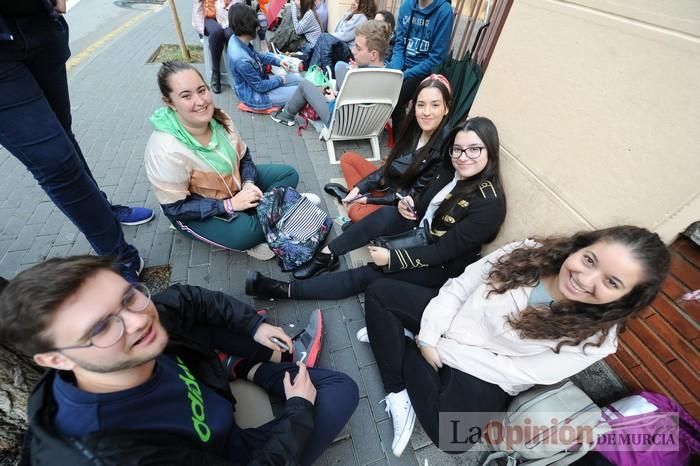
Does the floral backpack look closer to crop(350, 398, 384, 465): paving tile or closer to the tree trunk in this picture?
crop(350, 398, 384, 465): paving tile

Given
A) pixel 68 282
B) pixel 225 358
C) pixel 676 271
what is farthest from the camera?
pixel 225 358

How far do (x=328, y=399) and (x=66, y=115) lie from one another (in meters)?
2.53

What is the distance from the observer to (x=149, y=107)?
470 cm

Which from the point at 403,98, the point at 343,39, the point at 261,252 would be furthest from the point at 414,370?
the point at 343,39

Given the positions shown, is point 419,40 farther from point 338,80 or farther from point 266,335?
point 266,335

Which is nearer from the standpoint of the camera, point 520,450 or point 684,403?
point 684,403

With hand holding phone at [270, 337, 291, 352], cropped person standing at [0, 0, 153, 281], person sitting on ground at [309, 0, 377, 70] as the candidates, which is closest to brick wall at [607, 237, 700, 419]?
hand holding phone at [270, 337, 291, 352]

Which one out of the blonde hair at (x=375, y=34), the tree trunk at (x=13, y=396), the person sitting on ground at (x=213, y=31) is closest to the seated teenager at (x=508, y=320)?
the tree trunk at (x=13, y=396)

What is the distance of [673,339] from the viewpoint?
1.39m

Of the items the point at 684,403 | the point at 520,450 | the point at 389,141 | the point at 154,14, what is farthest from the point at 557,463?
the point at 154,14

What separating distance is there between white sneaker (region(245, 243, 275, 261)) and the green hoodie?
2.13 ft

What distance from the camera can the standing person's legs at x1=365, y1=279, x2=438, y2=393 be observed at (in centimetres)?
183

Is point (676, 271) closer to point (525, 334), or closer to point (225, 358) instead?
point (525, 334)

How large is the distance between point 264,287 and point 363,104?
2314mm
